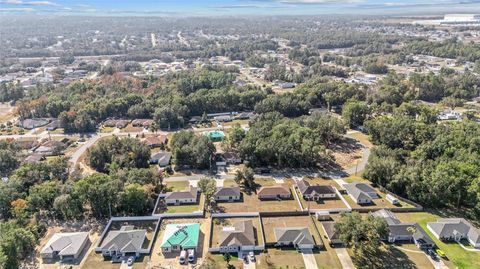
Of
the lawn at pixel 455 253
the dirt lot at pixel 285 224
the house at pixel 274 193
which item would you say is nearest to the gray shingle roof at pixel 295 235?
the dirt lot at pixel 285 224

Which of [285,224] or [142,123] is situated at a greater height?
[142,123]

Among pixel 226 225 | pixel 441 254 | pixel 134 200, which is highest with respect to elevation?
pixel 134 200

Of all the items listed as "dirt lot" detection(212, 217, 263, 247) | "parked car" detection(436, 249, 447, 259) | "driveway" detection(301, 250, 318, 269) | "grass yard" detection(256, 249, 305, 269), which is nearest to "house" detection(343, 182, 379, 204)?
"parked car" detection(436, 249, 447, 259)

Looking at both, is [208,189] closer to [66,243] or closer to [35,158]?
[66,243]

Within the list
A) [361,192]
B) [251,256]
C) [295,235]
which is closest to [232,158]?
[361,192]

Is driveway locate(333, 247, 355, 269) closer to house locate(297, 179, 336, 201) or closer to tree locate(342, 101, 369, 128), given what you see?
house locate(297, 179, 336, 201)

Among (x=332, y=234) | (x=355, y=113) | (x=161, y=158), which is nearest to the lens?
(x=332, y=234)

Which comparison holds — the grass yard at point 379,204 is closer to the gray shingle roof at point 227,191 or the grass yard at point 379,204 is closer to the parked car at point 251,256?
the gray shingle roof at point 227,191
